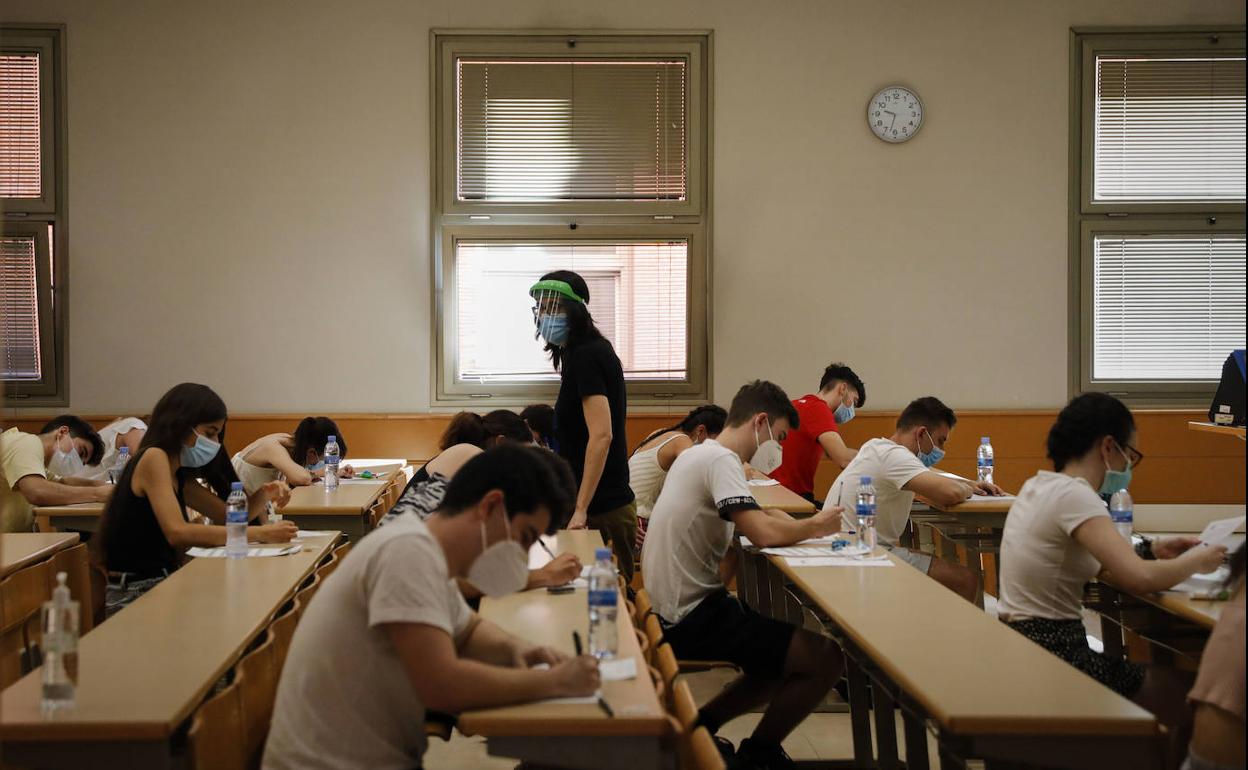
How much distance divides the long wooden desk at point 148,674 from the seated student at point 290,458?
92.1 inches

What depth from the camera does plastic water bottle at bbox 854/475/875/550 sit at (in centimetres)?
379

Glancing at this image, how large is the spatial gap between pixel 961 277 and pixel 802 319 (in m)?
1.12

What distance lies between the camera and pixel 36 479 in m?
5.07

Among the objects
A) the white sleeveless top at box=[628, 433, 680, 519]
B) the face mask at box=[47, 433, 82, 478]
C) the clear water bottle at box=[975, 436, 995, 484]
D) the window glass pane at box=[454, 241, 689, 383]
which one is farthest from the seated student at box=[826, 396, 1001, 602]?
the face mask at box=[47, 433, 82, 478]

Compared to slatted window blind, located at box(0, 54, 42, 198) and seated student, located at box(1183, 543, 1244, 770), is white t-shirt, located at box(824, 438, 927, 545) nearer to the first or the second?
seated student, located at box(1183, 543, 1244, 770)

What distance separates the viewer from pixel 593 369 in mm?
4180

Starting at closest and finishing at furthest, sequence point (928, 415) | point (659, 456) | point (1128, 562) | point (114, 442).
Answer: point (1128, 562) → point (928, 415) → point (659, 456) → point (114, 442)

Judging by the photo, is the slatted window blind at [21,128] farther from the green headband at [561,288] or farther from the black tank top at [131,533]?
the green headband at [561,288]

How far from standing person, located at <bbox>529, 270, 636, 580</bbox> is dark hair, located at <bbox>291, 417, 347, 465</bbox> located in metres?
2.13

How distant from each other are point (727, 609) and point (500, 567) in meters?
1.47

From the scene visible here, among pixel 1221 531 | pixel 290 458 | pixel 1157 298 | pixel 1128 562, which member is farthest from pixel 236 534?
pixel 1157 298

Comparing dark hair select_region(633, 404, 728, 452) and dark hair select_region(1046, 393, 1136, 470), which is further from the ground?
dark hair select_region(1046, 393, 1136, 470)

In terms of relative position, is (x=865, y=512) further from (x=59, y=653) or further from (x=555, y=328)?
(x=59, y=653)

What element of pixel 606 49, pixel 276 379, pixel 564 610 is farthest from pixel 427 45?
pixel 564 610
